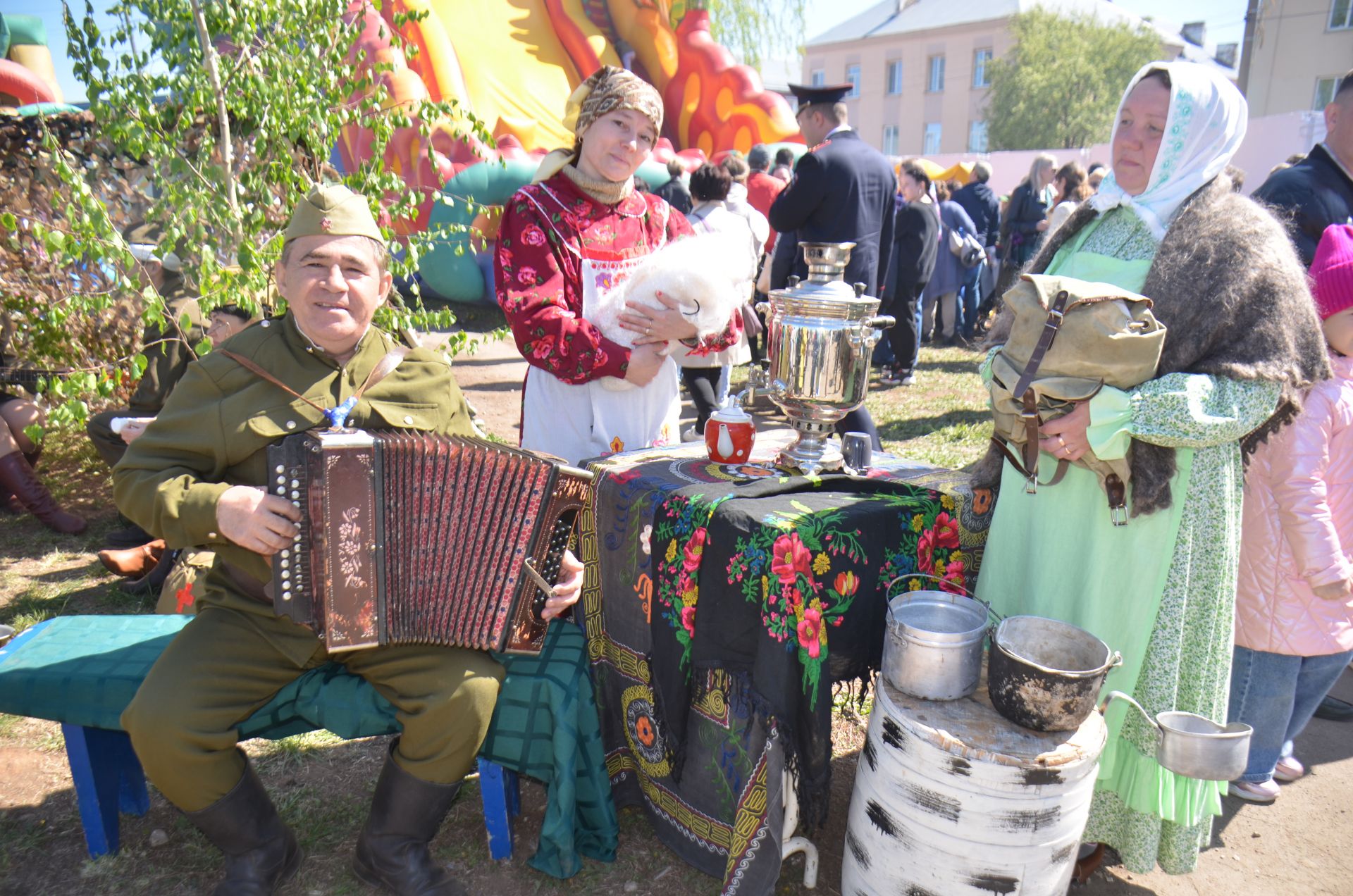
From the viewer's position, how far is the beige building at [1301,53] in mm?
27078

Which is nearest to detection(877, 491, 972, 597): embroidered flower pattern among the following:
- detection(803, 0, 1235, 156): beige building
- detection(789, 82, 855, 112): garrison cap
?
detection(789, 82, 855, 112): garrison cap

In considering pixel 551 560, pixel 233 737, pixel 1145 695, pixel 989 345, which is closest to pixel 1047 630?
pixel 1145 695

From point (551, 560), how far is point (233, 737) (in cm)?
89

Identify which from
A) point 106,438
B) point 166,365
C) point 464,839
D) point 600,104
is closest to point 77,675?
point 464,839

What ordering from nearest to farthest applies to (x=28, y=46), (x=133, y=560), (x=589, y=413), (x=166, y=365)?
(x=589, y=413), (x=133, y=560), (x=166, y=365), (x=28, y=46)

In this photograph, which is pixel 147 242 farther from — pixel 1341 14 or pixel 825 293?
pixel 1341 14

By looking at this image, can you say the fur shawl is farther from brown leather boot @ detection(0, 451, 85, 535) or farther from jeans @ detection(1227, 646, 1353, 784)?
brown leather boot @ detection(0, 451, 85, 535)

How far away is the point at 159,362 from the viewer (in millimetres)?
4250

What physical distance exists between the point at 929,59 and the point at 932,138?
3775 mm

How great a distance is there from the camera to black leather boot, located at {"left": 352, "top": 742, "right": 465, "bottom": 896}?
2.16m

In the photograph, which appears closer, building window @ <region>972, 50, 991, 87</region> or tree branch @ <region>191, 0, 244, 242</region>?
tree branch @ <region>191, 0, 244, 242</region>

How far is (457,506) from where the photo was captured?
81.0 inches

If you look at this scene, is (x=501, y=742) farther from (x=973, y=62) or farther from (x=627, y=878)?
(x=973, y=62)

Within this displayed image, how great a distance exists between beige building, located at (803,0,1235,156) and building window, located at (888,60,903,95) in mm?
36
